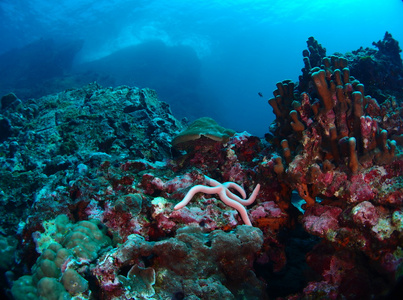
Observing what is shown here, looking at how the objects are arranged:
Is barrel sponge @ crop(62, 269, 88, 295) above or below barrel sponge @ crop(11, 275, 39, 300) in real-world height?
above

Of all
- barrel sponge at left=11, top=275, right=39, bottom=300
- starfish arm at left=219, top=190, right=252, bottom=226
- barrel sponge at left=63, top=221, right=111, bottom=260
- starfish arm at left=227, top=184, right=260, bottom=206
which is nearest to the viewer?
barrel sponge at left=11, top=275, right=39, bottom=300

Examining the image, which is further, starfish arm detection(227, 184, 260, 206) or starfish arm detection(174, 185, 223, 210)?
starfish arm detection(227, 184, 260, 206)

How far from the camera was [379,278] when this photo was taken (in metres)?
2.10

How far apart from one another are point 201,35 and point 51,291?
247 ft

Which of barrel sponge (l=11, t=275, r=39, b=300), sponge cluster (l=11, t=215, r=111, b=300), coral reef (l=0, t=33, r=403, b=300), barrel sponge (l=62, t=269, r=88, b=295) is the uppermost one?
coral reef (l=0, t=33, r=403, b=300)

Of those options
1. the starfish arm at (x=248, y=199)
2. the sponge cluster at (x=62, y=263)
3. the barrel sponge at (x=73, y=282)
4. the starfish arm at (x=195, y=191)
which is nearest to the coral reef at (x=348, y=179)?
the starfish arm at (x=248, y=199)

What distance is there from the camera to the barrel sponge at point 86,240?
257 cm

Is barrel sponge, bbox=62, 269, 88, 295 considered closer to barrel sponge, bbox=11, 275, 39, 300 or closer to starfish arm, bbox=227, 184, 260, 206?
barrel sponge, bbox=11, 275, 39, 300

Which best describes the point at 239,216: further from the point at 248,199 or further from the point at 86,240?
the point at 86,240

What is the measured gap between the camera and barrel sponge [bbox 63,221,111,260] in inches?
101

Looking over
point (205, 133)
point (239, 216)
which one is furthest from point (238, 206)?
point (205, 133)

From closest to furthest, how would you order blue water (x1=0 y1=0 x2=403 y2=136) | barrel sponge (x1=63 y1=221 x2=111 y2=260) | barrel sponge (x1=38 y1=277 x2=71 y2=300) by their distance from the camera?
barrel sponge (x1=38 y1=277 x2=71 y2=300) < barrel sponge (x1=63 y1=221 x2=111 y2=260) < blue water (x1=0 y1=0 x2=403 y2=136)

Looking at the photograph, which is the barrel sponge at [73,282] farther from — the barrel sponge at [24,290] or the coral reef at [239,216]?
the barrel sponge at [24,290]

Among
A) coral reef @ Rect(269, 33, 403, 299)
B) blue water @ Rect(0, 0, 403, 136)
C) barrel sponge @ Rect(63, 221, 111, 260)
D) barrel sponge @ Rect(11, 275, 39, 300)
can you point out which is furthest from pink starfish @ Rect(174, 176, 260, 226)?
blue water @ Rect(0, 0, 403, 136)
